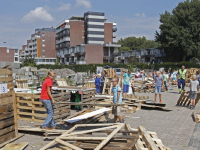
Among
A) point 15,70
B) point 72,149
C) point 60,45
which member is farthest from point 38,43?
point 72,149

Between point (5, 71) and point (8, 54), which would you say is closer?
point (5, 71)

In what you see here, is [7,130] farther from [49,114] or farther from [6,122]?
[49,114]

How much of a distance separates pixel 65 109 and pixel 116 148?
14.7 feet

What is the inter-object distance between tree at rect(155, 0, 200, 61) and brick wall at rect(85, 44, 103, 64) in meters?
30.5

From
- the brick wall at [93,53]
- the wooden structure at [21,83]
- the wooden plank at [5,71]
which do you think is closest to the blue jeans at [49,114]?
the wooden plank at [5,71]

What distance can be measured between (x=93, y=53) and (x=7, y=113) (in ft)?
242

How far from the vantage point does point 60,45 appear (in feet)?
335

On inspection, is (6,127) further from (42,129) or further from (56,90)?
(56,90)

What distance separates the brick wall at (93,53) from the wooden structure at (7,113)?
72.7m

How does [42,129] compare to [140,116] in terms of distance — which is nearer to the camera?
[42,129]

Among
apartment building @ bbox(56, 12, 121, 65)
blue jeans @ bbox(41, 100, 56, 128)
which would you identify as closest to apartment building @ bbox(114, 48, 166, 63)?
apartment building @ bbox(56, 12, 121, 65)

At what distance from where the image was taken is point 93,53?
80.2m

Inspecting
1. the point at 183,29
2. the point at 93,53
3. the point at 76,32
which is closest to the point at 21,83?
the point at 183,29

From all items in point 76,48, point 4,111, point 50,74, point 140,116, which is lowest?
point 140,116
